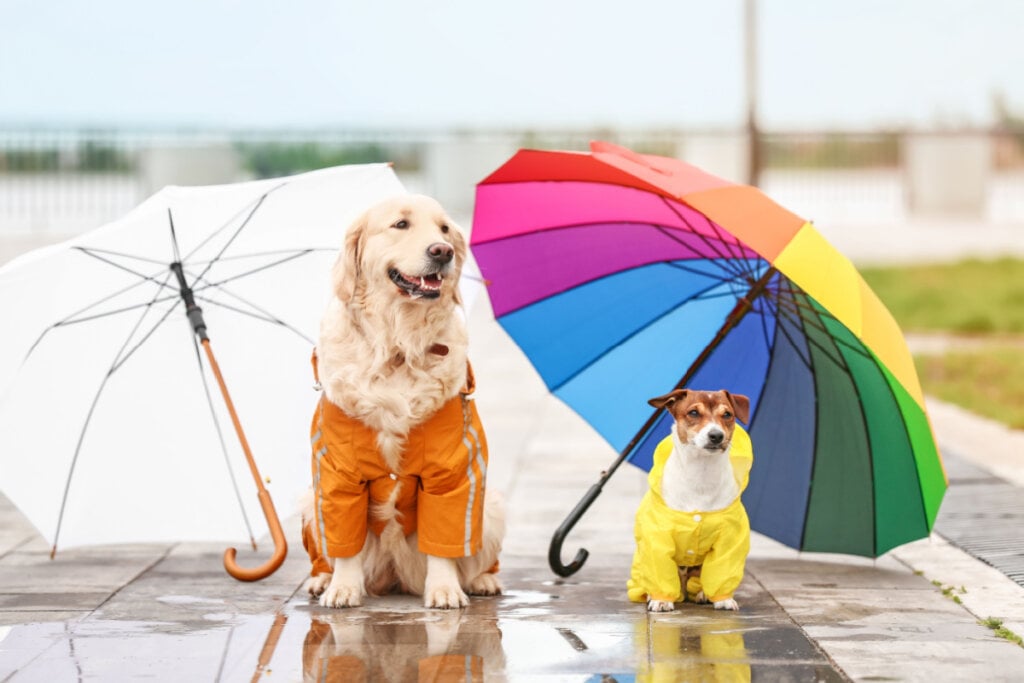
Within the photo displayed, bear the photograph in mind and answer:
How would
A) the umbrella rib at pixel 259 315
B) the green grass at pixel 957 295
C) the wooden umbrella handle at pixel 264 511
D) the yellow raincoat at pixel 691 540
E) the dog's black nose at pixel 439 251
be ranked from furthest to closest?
the green grass at pixel 957 295, the umbrella rib at pixel 259 315, the wooden umbrella handle at pixel 264 511, the yellow raincoat at pixel 691 540, the dog's black nose at pixel 439 251

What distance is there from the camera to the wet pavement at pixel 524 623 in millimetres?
4766

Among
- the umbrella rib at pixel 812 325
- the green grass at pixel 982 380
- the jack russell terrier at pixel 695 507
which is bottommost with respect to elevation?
the green grass at pixel 982 380

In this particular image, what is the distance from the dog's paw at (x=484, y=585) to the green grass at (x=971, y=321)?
6557 millimetres

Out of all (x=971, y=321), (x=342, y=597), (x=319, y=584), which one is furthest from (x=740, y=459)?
(x=971, y=321)

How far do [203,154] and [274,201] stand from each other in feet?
72.1

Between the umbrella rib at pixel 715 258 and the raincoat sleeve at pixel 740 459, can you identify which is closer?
the raincoat sleeve at pixel 740 459

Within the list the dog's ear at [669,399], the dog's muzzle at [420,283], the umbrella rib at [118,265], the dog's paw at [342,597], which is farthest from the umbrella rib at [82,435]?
the dog's ear at [669,399]

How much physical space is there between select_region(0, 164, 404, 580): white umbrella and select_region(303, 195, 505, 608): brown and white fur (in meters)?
0.65

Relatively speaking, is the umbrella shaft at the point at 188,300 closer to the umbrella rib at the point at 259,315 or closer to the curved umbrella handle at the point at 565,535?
the umbrella rib at the point at 259,315

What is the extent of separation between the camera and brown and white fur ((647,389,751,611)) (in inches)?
206

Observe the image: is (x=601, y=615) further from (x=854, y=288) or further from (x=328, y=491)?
(x=854, y=288)

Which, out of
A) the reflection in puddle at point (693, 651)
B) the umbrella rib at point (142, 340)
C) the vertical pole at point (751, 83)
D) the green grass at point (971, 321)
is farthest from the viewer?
the vertical pole at point (751, 83)

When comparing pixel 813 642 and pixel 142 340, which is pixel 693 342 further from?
pixel 142 340

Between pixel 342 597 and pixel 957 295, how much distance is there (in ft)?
51.8
